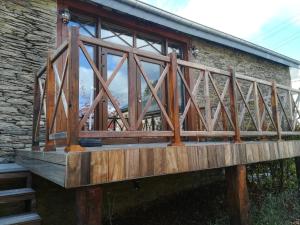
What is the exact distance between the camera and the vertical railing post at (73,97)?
1.87 metres

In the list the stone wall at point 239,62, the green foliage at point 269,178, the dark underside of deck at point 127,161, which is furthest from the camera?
the stone wall at point 239,62

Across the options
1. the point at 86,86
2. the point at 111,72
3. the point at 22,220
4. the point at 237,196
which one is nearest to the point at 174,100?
the point at 237,196

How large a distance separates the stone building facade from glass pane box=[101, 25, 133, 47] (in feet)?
3.15

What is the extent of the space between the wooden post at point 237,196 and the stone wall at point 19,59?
9.50 feet

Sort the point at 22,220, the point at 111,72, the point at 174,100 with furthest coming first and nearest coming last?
the point at 111,72
the point at 174,100
the point at 22,220

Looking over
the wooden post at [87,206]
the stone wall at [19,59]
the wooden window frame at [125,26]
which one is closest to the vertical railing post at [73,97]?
the wooden post at [87,206]

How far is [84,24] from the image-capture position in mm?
4746

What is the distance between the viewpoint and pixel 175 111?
8.27ft

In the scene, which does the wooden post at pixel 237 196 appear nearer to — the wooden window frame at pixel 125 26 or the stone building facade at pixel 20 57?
the wooden window frame at pixel 125 26

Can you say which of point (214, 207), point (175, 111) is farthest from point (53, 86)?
point (214, 207)

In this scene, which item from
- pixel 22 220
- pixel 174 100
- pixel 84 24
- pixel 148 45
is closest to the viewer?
pixel 22 220

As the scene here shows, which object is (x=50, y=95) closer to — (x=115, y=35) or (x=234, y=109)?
(x=234, y=109)

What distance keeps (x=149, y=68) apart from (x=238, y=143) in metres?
2.94

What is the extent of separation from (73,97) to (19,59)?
2533 mm
